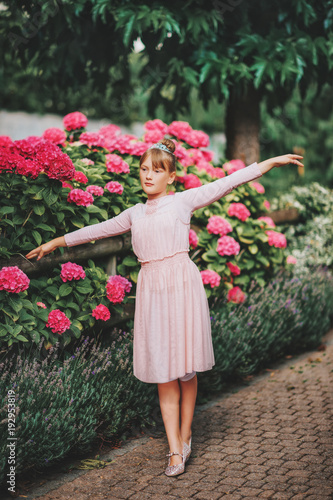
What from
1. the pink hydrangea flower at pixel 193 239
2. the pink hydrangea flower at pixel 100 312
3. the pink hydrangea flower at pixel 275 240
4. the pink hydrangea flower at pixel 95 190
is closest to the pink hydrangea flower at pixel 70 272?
the pink hydrangea flower at pixel 100 312

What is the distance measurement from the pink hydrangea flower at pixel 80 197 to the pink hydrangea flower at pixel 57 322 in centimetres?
74

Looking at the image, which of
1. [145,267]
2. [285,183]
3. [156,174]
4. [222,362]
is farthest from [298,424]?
[285,183]

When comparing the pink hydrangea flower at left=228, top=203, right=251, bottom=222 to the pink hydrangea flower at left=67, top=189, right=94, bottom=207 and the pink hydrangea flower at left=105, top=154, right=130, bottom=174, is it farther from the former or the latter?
the pink hydrangea flower at left=67, top=189, right=94, bottom=207


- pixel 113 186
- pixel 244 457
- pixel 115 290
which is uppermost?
pixel 113 186

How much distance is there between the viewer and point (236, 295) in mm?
5191

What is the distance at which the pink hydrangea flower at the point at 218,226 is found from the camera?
5027mm

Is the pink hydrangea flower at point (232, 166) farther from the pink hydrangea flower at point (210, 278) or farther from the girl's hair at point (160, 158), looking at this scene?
the girl's hair at point (160, 158)

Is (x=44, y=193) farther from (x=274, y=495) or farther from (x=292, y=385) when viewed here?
(x=292, y=385)

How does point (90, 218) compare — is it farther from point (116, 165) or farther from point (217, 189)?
point (217, 189)

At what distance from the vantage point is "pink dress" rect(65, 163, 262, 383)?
123 inches

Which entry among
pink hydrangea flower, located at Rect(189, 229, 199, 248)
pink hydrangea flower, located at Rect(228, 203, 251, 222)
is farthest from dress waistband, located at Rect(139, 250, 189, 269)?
pink hydrangea flower, located at Rect(228, 203, 251, 222)

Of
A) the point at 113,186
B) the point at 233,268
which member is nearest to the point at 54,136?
the point at 113,186

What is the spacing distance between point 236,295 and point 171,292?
84.3 inches

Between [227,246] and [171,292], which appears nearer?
[171,292]
